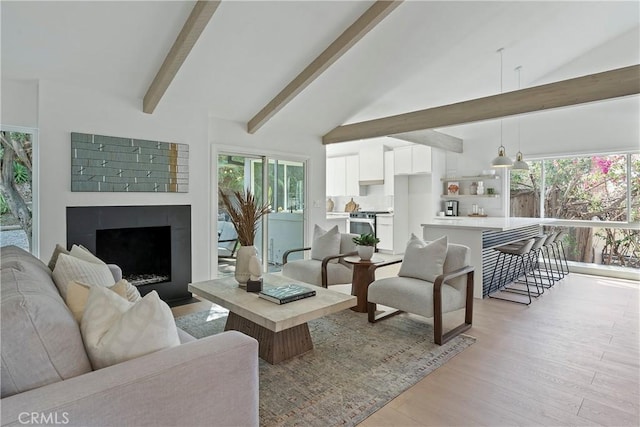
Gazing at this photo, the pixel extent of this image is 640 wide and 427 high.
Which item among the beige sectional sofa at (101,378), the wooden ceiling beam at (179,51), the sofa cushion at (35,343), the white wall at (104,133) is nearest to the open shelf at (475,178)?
the white wall at (104,133)

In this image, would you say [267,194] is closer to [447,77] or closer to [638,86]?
[447,77]

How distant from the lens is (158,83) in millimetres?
3520

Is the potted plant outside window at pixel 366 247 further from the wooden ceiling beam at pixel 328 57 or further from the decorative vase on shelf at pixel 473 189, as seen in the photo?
the decorative vase on shelf at pixel 473 189

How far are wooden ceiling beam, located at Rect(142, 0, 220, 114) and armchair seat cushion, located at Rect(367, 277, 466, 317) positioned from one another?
106 inches

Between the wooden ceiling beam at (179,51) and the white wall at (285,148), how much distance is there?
1.00 m

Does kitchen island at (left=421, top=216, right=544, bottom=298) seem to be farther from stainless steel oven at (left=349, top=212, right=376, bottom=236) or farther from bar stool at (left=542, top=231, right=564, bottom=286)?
stainless steel oven at (left=349, top=212, right=376, bottom=236)

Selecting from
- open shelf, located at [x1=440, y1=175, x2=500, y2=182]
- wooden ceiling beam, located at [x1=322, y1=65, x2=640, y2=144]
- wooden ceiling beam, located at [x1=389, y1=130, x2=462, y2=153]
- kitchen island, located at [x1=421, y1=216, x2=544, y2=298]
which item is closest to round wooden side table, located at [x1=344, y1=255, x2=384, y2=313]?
kitchen island, located at [x1=421, y1=216, x2=544, y2=298]

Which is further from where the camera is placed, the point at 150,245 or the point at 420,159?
the point at 420,159

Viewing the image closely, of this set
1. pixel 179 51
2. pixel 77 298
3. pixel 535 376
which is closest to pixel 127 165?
pixel 179 51

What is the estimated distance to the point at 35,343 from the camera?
1.08 m

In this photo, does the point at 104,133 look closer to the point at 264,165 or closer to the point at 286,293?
the point at 264,165

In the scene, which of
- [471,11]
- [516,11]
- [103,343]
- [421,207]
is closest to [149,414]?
[103,343]

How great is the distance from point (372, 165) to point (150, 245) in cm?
521

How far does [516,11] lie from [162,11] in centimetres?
353
